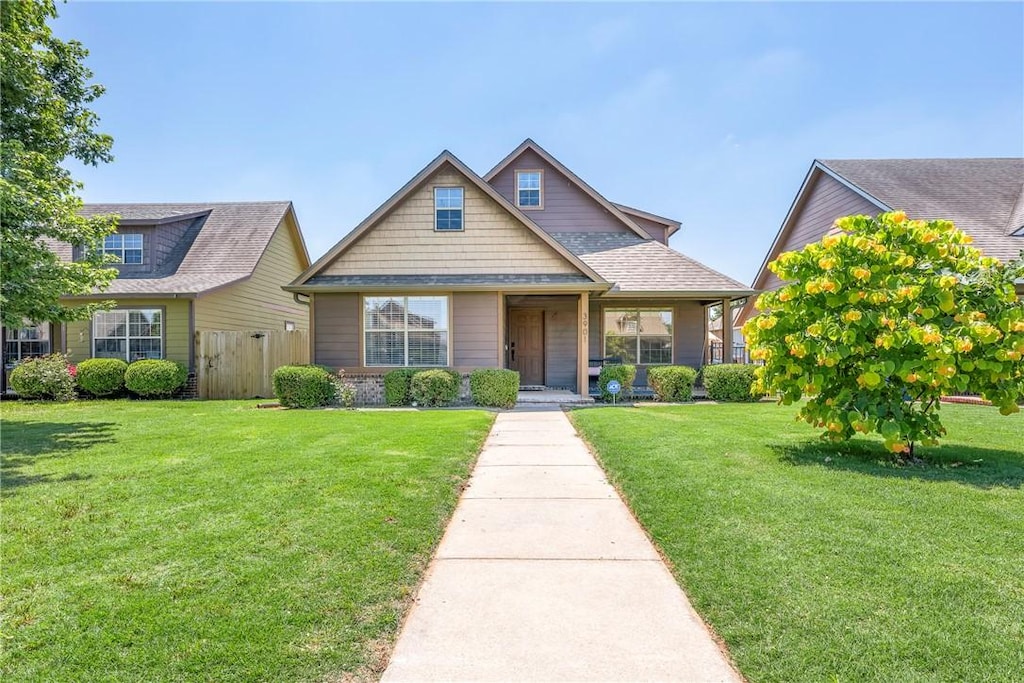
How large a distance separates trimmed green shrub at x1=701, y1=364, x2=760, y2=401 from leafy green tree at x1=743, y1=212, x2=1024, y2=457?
6419mm

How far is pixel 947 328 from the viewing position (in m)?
5.64

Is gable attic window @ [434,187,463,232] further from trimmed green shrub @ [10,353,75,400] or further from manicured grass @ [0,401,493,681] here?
trimmed green shrub @ [10,353,75,400]

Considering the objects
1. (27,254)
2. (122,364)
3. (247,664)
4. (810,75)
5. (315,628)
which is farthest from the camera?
(122,364)

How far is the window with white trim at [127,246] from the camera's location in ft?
54.7

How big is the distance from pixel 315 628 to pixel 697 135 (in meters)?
15.3

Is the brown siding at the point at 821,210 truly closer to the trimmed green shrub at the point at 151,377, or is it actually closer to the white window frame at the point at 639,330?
the white window frame at the point at 639,330

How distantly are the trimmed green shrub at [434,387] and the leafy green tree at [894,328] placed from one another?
24.7ft

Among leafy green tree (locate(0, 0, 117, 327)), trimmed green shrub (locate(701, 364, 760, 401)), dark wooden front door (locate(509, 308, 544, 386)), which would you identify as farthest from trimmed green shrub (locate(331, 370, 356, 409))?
trimmed green shrub (locate(701, 364, 760, 401))

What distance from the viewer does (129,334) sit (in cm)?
1527

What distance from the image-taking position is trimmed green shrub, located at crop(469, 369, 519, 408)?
1212cm

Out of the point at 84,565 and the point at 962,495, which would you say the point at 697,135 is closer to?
the point at 962,495

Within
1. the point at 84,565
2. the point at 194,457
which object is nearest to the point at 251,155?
the point at 194,457

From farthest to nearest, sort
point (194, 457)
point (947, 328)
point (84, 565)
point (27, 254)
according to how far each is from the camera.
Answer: point (27, 254), point (194, 457), point (947, 328), point (84, 565)

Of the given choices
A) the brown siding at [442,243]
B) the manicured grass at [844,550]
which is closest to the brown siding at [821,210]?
the brown siding at [442,243]
